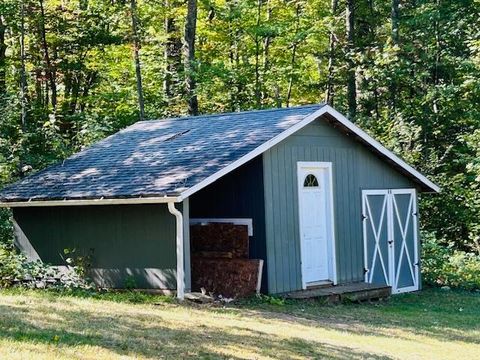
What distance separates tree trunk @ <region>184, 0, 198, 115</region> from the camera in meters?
22.4

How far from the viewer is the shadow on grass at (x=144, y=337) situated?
25.3 feet

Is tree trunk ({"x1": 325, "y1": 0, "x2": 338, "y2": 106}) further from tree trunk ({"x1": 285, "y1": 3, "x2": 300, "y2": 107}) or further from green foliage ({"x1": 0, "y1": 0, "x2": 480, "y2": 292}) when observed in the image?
tree trunk ({"x1": 285, "y1": 3, "x2": 300, "y2": 107})

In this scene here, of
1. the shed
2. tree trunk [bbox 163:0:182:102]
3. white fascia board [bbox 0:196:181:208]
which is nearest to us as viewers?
white fascia board [bbox 0:196:181:208]

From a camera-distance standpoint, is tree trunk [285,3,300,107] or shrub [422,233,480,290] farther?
tree trunk [285,3,300,107]

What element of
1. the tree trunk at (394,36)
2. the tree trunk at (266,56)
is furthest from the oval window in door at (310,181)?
the tree trunk at (266,56)

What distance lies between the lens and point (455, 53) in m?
23.8

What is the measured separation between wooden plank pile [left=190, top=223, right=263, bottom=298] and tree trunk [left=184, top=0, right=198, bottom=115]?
32.2ft

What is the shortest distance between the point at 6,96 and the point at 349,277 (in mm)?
10103

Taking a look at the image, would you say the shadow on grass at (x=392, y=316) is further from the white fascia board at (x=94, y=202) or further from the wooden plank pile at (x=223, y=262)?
the white fascia board at (x=94, y=202)

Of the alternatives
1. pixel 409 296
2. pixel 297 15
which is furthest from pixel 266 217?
pixel 297 15

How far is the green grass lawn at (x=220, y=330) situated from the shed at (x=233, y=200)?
3.17ft

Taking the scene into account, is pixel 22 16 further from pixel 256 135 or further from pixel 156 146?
pixel 256 135

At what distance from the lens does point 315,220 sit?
13.9 metres

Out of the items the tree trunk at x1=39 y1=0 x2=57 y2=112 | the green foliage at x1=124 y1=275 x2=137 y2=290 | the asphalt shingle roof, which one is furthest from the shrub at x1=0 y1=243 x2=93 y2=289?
the tree trunk at x1=39 y1=0 x2=57 y2=112
